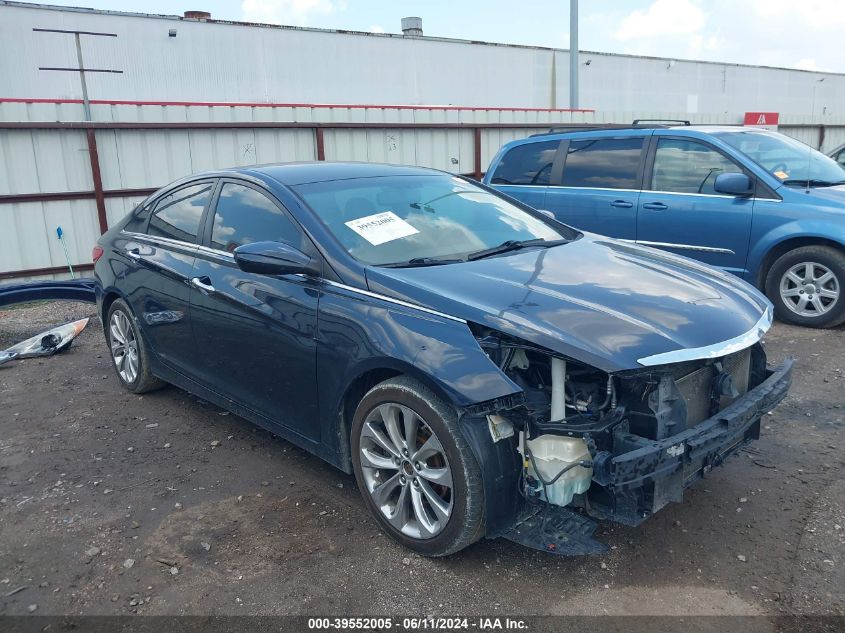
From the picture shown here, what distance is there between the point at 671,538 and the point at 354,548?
1.44 metres

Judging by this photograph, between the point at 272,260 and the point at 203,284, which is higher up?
the point at 272,260

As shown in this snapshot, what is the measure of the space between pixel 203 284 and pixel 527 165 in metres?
4.81

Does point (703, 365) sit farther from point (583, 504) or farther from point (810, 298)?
point (810, 298)

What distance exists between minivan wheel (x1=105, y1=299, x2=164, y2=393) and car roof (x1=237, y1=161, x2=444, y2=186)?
5.01 ft

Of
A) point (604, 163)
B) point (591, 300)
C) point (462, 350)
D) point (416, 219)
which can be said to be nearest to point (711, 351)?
point (591, 300)

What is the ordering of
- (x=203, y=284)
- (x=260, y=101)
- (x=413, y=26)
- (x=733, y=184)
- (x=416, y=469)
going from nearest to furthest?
(x=416, y=469) → (x=203, y=284) → (x=733, y=184) → (x=260, y=101) → (x=413, y=26)

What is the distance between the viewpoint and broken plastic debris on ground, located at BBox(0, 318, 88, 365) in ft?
20.7

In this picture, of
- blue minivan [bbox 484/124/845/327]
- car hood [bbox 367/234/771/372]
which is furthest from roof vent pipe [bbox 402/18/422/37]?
car hood [bbox 367/234/771/372]

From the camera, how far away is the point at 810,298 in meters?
6.43

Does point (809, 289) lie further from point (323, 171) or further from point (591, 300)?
point (323, 171)

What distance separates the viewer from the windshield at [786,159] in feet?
22.0

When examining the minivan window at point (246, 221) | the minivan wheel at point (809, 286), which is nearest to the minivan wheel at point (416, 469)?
the minivan window at point (246, 221)

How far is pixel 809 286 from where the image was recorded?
253 inches

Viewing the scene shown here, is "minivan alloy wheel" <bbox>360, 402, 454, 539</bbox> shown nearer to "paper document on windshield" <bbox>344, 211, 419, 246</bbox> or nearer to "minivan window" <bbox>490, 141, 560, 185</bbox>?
"paper document on windshield" <bbox>344, 211, 419, 246</bbox>
